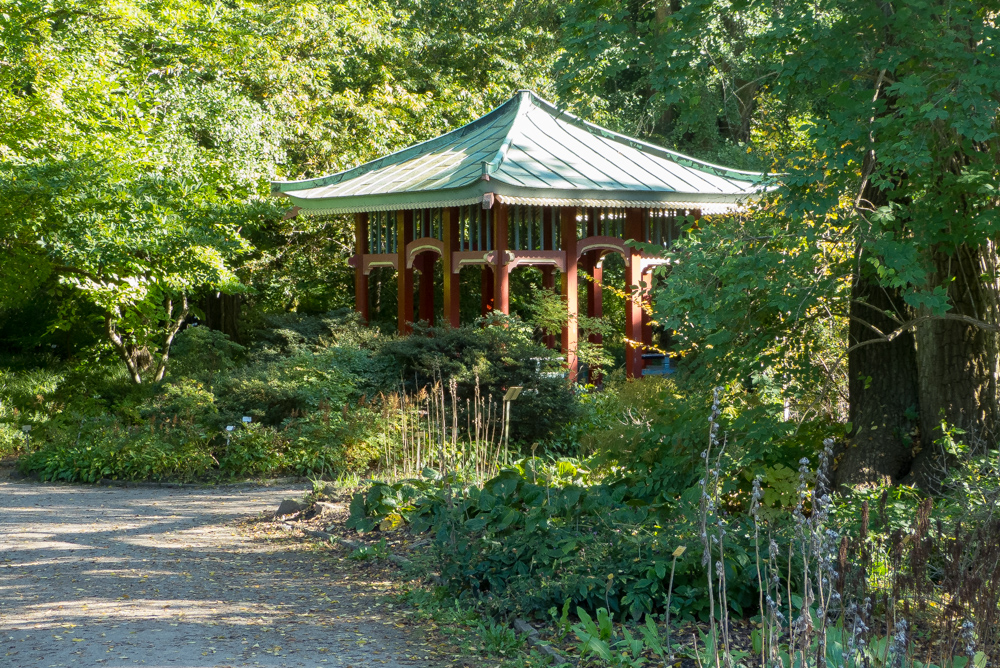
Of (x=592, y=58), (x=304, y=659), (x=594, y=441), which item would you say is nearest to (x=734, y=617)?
(x=304, y=659)

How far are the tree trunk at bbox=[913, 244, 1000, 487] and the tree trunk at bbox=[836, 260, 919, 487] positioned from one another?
0.14 metres

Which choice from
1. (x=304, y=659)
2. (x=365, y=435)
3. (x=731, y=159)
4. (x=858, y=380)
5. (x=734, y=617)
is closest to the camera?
(x=304, y=659)

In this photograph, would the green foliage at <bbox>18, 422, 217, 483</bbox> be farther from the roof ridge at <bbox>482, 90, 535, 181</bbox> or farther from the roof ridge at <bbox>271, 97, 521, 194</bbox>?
the roof ridge at <bbox>271, 97, 521, 194</bbox>

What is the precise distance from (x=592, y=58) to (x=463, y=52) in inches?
561

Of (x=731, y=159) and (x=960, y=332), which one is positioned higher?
(x=731, y=159)

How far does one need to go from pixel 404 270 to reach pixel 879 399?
8553mm

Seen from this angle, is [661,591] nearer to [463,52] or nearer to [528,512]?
[528,512]

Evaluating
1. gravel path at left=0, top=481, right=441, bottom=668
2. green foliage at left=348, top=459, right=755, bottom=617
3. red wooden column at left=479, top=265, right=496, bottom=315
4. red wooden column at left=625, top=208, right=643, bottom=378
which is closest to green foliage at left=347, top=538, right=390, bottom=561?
gravel path at left=0, top=481, right=441, bottom=668

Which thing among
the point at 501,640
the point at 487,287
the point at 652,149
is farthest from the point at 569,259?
the point at 501,640

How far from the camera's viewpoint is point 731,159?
1822cm

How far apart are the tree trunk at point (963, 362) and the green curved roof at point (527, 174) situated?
5150 millimetres

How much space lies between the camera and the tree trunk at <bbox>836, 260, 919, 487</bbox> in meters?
6.03

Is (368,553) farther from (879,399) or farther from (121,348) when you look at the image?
(121,348)

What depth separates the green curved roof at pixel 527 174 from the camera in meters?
11.6
